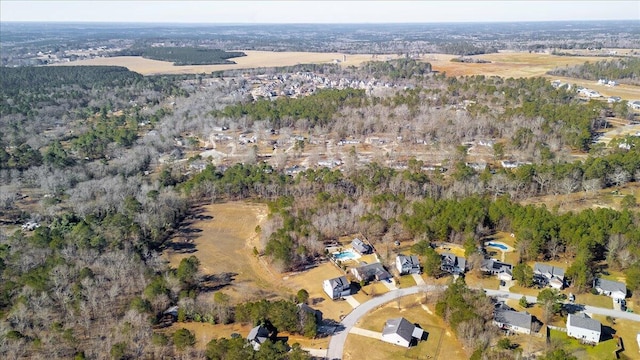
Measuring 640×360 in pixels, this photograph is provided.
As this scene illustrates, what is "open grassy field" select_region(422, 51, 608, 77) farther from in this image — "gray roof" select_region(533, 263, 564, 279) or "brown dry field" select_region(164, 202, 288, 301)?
"gray roof" select_region(533, 263, 564, 279)

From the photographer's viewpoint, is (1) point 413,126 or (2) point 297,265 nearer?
(2) point 297,265

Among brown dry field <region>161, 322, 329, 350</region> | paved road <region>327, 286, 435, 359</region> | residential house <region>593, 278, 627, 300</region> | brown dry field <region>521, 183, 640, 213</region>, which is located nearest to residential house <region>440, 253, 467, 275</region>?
paved road <region>327, 286, 435, 359</region>

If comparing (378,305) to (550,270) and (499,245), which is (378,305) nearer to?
(550,270)

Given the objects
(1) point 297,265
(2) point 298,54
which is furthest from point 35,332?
(2) point 298,54

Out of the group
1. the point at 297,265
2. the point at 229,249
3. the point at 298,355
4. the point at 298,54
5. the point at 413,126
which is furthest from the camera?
the point at 298,54

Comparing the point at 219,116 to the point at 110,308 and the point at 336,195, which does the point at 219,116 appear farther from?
the point at 110,308

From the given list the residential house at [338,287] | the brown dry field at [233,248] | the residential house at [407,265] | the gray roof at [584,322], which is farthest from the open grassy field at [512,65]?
the residential house at [338,287]

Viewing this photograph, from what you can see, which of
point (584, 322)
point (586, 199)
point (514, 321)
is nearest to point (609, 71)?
point (586, 199)
